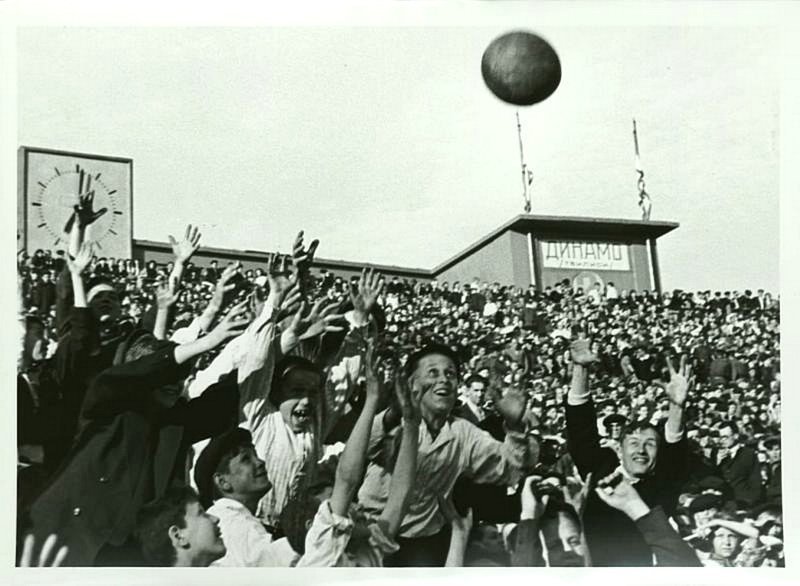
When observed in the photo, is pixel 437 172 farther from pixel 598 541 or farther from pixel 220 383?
pixel 598 541

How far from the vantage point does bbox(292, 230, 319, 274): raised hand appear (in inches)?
251

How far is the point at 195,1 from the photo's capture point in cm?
644

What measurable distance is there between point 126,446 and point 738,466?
3.30 meters

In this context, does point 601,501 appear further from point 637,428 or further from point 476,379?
point 476,379

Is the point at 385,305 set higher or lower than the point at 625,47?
lower

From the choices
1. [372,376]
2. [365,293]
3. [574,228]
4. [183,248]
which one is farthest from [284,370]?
[574,228]

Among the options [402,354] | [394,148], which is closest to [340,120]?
[394,148]

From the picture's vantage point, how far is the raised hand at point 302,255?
21.0 ft

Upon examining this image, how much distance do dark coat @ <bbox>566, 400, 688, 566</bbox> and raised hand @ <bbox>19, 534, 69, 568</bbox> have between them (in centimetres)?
279

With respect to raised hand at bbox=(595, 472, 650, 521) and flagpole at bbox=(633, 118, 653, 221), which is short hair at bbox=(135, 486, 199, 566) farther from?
flagpole at bbox=(633, 118, 653, 221)

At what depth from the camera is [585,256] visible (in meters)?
6.57

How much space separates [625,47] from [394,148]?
138 centimetres

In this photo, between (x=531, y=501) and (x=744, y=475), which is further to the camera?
(x=744, y=475)

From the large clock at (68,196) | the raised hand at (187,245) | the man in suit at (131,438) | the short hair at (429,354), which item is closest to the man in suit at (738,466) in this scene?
the short hair at (429,354)
